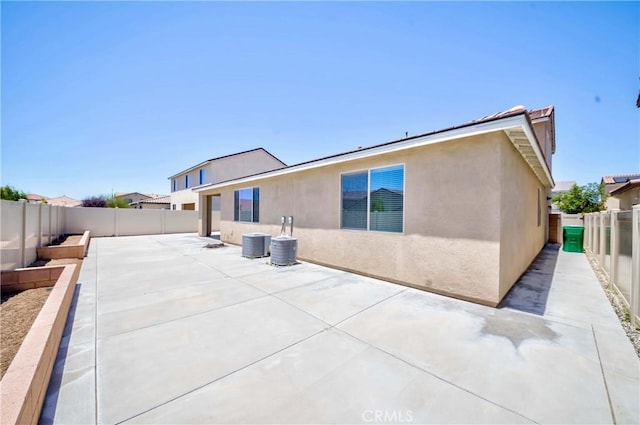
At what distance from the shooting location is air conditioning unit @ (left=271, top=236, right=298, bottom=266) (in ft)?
25.2

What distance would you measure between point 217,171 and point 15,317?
17.8m

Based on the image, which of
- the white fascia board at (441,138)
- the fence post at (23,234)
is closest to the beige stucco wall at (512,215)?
the white fascia board at (441,138)

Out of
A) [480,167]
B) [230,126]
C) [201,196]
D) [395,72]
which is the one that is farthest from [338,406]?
[201,196]

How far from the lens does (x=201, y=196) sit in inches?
656

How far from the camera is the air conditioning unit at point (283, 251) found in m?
7.70

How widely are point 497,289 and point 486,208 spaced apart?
1.48m

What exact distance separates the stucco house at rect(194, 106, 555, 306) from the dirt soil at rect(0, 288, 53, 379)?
600 cm

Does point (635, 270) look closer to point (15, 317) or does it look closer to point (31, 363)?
point (31, 363)

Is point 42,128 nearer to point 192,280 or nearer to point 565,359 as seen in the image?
point 192,280

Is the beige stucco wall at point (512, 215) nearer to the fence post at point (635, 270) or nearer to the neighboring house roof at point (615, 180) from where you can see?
the fence post at point (635, 270)

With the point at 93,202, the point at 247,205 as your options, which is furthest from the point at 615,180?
the point at 93,202

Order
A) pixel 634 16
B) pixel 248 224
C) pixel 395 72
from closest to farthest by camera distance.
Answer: pixel 634 16 < pixel 395 72 < pixel 248 224

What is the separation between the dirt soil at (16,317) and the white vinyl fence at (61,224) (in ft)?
3.93

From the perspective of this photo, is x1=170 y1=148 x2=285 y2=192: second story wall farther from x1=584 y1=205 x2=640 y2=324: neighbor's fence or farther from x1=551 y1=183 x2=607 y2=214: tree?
x1=551 y1=183 x2=607 y2=214: tree
